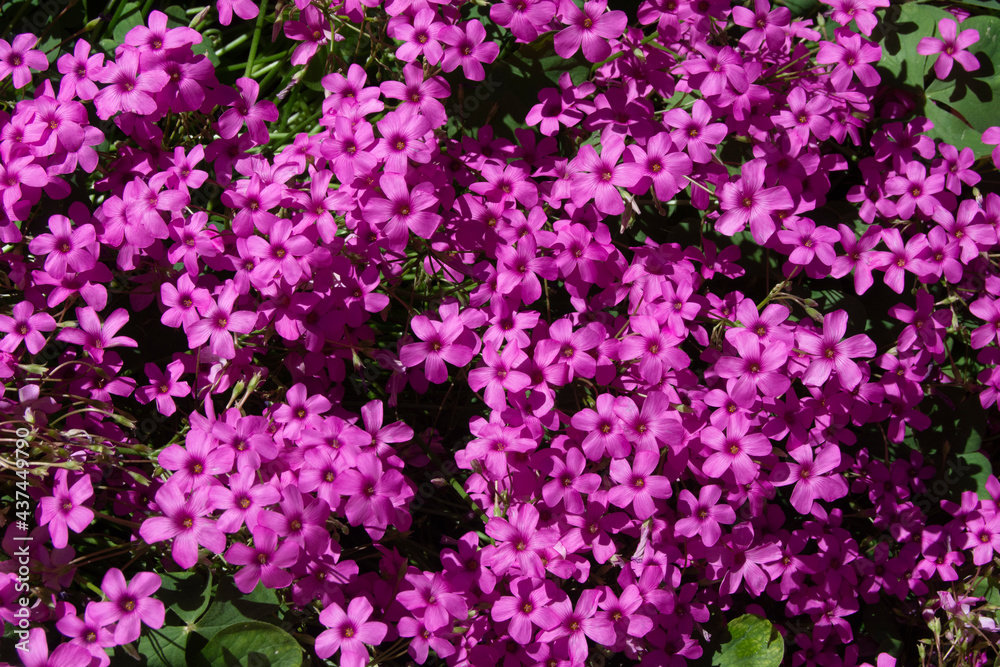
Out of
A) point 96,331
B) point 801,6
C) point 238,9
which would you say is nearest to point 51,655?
point 96,331

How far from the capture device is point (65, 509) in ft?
4.75

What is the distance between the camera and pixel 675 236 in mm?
1893

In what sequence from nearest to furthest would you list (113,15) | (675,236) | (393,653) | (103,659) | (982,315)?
(103,659) → (393,653) → (982,315) → (675,236) → (113,15)

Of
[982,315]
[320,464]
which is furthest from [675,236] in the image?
[320,464]

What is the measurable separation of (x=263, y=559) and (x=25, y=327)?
78 cm

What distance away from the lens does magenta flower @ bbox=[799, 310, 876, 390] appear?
152cm

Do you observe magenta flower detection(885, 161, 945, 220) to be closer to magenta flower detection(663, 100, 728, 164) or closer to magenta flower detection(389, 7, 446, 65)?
magenta flower detection(663, 100, 728, 164)

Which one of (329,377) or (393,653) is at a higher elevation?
(329,377)

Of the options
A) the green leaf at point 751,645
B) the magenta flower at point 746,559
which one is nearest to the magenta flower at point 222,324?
the magenta flower at point 746,559

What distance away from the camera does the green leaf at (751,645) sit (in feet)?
5.87

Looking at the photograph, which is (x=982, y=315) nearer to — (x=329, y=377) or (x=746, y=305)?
(x=746, y=305)

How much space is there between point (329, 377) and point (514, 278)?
1.79 feet

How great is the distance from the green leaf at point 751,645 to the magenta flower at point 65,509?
1579 mm

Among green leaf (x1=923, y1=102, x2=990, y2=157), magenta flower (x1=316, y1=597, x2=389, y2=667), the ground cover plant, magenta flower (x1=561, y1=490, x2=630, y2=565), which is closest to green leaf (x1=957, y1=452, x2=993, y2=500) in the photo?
the ground cover plant
